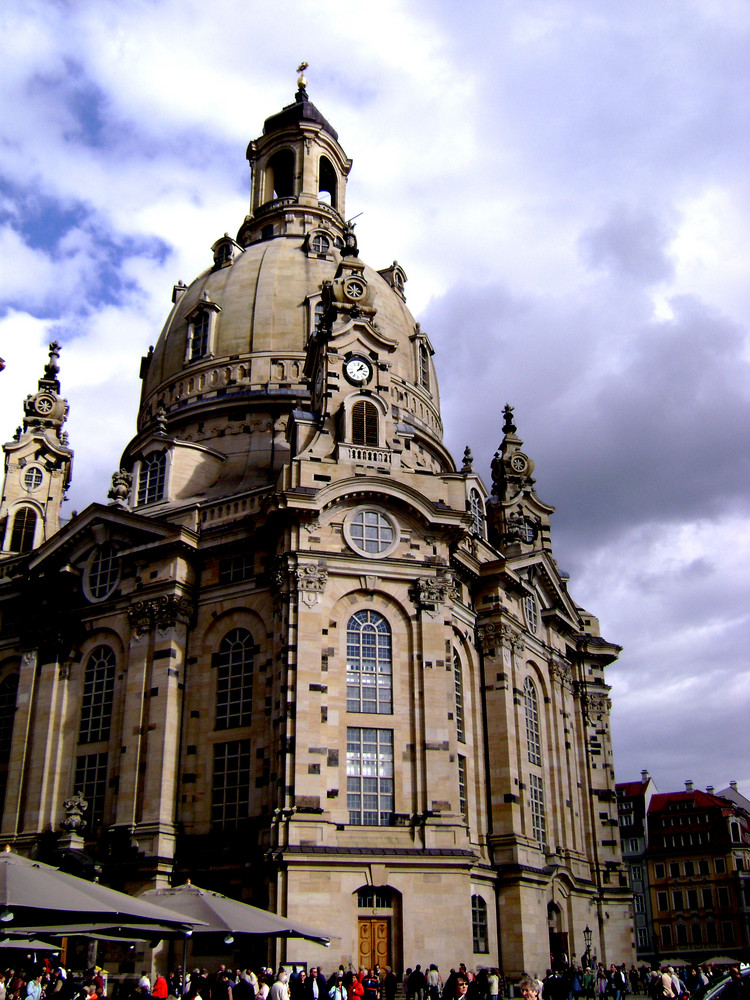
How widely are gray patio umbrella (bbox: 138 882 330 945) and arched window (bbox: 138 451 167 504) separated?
28.1 metres

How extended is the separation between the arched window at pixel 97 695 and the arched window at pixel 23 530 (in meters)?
14.1

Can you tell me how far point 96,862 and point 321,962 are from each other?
11.1 meters

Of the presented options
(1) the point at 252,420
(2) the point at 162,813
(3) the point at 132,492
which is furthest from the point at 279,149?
(2) the point at 162,813

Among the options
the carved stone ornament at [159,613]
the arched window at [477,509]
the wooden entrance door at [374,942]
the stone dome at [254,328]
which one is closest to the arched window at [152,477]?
the stone dome at [254,328]

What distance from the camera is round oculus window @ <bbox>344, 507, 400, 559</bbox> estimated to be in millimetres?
43719

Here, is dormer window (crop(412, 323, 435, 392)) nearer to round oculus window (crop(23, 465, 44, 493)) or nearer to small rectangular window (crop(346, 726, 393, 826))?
round oculus window (crop(23, 465, 44, 493))

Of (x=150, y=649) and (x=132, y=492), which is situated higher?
(x=132, y=492)

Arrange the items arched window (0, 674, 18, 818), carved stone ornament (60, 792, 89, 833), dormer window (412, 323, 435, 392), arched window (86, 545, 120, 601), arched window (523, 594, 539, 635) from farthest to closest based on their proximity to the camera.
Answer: dormer window (412, 323, 435, 392)
arched window (523, 594, 539, 635)
arched window (0, 674, 18, 818)
arched window (86, 545, 120, 601)
carved stone ornament (60, 792, 89, 833)

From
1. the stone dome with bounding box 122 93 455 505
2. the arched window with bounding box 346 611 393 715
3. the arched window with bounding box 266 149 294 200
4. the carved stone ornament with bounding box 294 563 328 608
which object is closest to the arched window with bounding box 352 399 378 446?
the stone dome with bounding box 122 93 455 505

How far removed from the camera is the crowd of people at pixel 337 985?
2331cm

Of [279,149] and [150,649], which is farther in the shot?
[279,149]

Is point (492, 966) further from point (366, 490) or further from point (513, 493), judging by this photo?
point (513, 493)

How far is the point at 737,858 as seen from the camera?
8712cm

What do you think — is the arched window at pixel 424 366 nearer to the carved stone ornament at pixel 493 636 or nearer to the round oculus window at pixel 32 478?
the carved stone ornament at pixel 493 636
